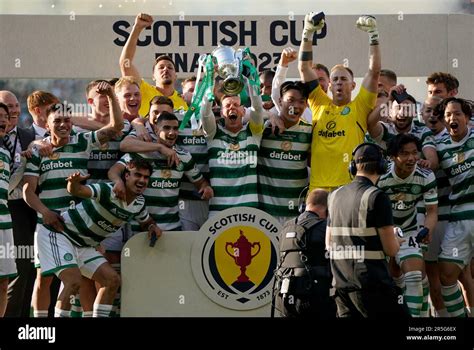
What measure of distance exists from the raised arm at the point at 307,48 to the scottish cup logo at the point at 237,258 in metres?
1.34

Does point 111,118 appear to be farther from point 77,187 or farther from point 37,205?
point 37,205

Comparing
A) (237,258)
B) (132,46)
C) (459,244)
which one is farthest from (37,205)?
(459,244)

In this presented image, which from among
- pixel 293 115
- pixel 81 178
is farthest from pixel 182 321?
pixel 293 115

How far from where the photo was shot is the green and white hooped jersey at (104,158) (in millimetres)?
10820

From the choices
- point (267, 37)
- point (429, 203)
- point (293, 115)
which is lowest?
point (429, 203)

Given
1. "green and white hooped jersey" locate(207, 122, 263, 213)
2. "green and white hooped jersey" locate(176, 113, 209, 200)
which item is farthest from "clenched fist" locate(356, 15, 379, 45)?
"green and white hooped jersey" locate(176, 113, 209, 200)

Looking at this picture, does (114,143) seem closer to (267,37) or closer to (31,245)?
(31,245)

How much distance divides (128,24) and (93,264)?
3057mm

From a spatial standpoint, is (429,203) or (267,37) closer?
(429,203)

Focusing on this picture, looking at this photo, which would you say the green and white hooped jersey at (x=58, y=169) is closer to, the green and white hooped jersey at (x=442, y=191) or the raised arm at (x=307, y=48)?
the raised arm at (x=307, y=48)

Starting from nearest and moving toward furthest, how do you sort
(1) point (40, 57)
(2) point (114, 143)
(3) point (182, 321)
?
1. (3) point (182, 321)
2. (2) point (114, 143)
3. (1) point (40, 57)

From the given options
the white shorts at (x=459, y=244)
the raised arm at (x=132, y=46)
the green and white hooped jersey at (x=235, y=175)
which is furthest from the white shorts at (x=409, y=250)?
the raised arm at (x=132, y=46)

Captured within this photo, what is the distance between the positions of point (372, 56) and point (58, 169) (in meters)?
2.74

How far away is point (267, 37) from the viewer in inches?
501
